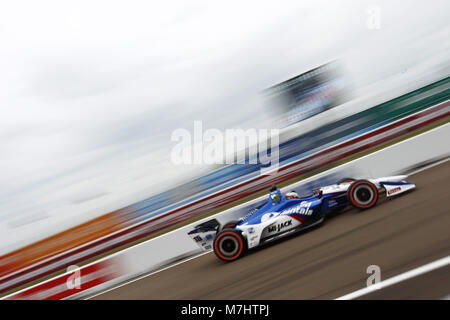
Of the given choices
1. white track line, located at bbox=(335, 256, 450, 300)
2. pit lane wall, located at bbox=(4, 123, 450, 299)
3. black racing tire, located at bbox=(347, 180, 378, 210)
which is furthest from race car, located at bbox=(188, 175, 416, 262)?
white track line, located at bbox=(335, 256, 450, 300)

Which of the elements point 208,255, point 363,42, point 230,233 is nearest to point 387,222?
point 230,233

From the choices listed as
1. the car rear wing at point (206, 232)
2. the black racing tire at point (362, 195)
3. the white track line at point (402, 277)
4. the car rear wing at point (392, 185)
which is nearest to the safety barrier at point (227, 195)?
the car rear wing at point (206, 232)

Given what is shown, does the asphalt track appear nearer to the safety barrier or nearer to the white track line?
the white track line

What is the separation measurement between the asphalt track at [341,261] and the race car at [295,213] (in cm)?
12

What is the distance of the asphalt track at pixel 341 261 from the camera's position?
9.96 feet

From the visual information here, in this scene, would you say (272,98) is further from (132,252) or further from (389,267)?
(389,267)

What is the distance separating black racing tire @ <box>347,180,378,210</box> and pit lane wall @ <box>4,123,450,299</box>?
1.85 metres

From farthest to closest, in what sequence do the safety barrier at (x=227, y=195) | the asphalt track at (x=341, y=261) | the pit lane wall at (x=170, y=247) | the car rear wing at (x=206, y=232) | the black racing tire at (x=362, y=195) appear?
the safety barrier at (x=227, y=195) → the pit lane wall at (x=170, y=247) → the car rear wing at (x=206, y=232) → the black racing tire at (x=362, y=195) → the asphalt track at (x=341, y=261)

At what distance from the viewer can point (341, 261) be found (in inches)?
139

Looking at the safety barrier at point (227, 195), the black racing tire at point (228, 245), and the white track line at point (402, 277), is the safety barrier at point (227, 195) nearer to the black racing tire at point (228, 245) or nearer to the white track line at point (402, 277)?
the black racing tire at point (228, 245)

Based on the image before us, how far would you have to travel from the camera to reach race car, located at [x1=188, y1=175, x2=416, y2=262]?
474 centimetres

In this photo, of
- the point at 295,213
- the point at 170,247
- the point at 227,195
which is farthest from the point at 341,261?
the point at 227,195

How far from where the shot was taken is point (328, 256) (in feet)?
12.3

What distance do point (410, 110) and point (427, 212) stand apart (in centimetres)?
495
